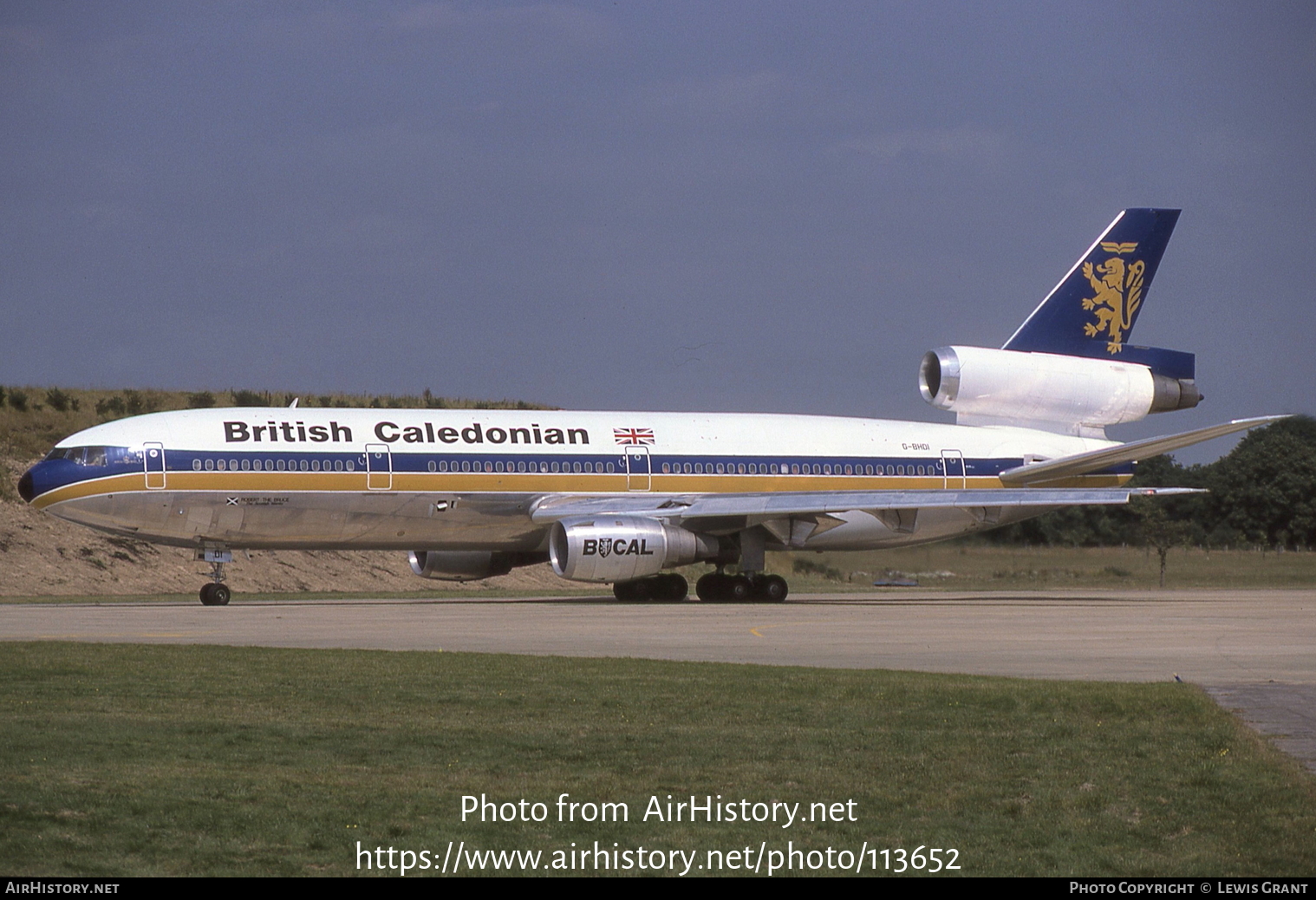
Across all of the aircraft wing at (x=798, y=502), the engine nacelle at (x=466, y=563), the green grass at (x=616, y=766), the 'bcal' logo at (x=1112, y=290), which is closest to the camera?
the green grass at (x=616, y=766)

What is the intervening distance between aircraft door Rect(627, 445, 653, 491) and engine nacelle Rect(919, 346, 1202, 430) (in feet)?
27.2

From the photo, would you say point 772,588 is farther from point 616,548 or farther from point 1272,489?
point 1272,489

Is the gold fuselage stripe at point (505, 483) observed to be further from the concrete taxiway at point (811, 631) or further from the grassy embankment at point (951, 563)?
the grassy embankment at point (951, 563)

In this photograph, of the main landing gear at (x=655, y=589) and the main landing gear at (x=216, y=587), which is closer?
the main landing gear at (x=216, y=587)

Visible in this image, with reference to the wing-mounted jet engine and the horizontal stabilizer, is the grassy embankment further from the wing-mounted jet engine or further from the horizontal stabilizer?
the wing-mounted jet engine

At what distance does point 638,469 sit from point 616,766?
24038 millimetres

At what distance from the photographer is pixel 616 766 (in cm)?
977

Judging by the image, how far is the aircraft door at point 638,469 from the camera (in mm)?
33625

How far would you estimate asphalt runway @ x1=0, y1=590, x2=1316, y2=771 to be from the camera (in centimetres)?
1617

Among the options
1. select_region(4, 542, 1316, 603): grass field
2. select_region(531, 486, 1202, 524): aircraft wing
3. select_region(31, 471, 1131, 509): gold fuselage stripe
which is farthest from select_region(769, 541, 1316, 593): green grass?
select_region(531, 486, 1202, 524): aircraft wing

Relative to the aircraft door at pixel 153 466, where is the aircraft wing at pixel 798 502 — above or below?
below

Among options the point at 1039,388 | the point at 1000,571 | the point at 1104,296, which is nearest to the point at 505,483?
the point at 1039,388

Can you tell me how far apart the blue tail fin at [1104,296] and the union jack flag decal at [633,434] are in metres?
9.97

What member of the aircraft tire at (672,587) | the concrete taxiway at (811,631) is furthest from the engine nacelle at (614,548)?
the aircraft tire at (672,587)
